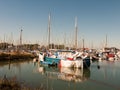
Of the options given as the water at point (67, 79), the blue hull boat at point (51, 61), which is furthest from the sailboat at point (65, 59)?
the water at point (67, 79)

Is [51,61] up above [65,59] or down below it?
below

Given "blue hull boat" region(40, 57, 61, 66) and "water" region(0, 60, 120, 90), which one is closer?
"water" region(0, 60, 120, 90)

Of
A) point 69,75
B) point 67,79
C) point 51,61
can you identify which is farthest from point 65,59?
point 67,79

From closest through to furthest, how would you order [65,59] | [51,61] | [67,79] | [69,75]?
[67,79] → [69,75] → [65,59] → [51,61]

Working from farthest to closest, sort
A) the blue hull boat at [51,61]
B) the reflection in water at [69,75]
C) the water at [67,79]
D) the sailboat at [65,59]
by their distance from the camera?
the blue hull boat at [51,61] → the sailboat at [65,59] → the reflection in water at [69,75] → the water at [67,79]

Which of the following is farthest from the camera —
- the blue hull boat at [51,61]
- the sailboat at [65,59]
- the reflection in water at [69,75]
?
the blue hull boat at [51,61]

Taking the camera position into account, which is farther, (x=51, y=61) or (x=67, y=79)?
(x=51, y=61)

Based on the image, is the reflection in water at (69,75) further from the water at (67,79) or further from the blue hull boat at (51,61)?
the blue hull boat at (51,61)

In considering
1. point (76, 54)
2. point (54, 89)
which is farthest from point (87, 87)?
point (76, 54)

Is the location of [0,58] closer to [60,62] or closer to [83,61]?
[60,62]

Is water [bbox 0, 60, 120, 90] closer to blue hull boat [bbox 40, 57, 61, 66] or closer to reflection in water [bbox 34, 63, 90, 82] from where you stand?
reflection in water [bbox 34, 63, 90, 82]

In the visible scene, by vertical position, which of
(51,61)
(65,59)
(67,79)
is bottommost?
(67,79)

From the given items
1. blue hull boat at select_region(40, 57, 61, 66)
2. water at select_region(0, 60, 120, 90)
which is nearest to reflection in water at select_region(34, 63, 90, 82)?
water at select_region(0, 60, 120, 90)

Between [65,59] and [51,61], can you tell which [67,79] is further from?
[51,61]
